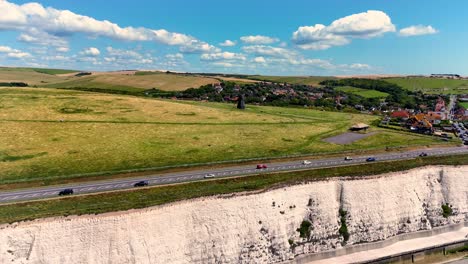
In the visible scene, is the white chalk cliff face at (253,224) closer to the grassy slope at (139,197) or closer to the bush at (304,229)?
the bush at (304,229)

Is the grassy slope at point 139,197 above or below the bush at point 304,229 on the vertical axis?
above

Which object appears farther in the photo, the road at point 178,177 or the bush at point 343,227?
the road at point 178,177

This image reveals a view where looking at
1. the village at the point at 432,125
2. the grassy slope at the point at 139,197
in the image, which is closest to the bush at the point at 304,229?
the grassy slope at the point at 139,197

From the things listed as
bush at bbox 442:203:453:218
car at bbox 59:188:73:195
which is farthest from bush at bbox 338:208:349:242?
car at bbox 59:188:73:195

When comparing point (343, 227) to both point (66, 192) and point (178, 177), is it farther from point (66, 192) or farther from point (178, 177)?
point (66, 192)

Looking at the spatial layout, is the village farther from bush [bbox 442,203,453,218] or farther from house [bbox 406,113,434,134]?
bush [bbox 442,203,453,218]

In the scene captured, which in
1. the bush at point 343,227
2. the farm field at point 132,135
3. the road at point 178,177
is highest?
the farm field at point 132,135

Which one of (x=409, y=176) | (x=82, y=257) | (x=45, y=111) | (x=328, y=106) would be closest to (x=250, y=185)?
(x=82, y=257)
